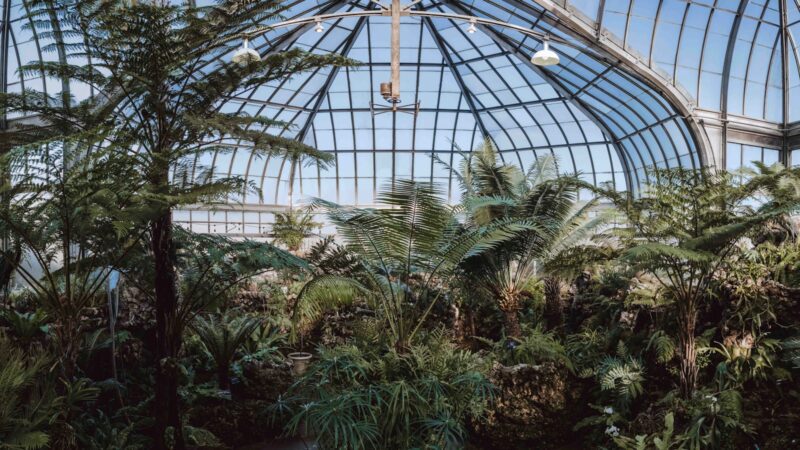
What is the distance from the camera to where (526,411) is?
262 inches

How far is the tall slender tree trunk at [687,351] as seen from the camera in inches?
233

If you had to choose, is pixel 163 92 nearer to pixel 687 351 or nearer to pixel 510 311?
pixel 510 311

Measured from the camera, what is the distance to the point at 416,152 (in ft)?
63.8

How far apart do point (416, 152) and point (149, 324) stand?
12896 millimetres

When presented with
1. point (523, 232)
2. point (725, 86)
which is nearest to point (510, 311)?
point (523, 232)

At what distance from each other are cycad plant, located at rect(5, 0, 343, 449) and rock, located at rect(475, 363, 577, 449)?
3215 mm

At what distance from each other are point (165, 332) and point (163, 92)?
6.56ft

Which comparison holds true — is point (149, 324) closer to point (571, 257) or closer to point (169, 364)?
point (169, 364)

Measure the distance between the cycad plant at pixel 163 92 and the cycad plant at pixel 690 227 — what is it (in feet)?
11.0

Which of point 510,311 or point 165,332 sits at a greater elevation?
point 165,332

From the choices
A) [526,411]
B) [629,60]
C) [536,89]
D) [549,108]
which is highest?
[536,89]

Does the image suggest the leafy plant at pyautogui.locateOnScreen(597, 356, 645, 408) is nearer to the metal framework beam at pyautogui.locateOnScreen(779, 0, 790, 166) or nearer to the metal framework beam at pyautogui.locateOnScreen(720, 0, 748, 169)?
the metal framework beam at pyautogui.locateOnScreen(720, 0, 748, 169)

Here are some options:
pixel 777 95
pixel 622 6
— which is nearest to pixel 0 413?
pixel 622 6

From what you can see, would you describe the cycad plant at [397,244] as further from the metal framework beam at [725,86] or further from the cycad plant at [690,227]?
the metal framework beam at [725,86]
